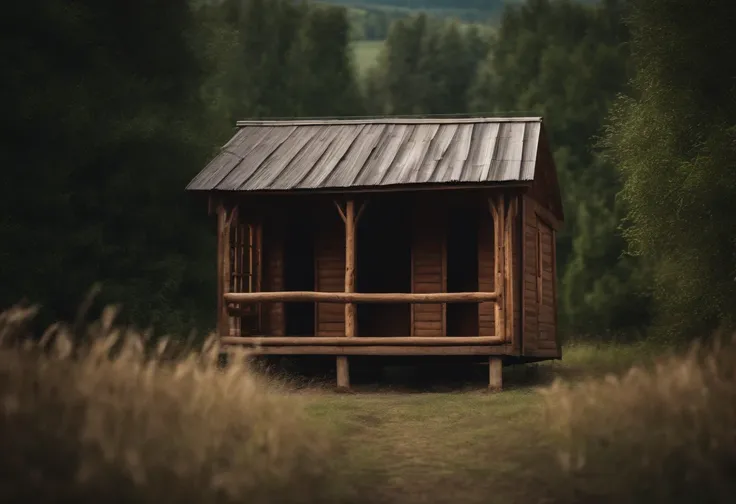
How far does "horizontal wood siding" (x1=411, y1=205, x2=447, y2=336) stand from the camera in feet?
64.5

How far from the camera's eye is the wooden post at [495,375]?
17.6 metres

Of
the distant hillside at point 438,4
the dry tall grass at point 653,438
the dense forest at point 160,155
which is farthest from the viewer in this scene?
the distant hillside at point 438,4

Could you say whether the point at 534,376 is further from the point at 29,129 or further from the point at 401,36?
the point at 401,36

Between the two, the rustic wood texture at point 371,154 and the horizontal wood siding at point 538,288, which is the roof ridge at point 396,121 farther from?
the horizontal wood siding at point 538,288

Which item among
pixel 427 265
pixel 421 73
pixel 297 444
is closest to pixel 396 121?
pixel 427 265

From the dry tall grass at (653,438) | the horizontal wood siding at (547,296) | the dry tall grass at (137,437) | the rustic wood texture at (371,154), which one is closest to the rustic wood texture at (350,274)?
the rustic wood texture at (371,154)

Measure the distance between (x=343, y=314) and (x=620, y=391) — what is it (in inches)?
395

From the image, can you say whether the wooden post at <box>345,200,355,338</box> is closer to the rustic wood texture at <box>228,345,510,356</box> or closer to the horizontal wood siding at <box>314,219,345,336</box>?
the rustic wood texture at <box>228,345,510,356</box>

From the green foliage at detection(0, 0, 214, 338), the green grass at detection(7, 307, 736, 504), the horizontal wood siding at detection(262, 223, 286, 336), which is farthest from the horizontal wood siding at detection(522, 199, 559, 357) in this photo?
the green foliage at detection(0, 0, 214, 338)

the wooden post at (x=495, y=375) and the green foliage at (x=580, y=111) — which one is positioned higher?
the green foliage at (x=580, y=111)

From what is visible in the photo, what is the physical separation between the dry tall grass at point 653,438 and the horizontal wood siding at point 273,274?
9892 millimetres

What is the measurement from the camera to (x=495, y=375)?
1773cm

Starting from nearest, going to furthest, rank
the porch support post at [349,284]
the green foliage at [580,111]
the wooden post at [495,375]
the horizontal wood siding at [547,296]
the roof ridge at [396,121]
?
the wooden post at [495,375], the porch support post at [349,284], the roof ridge at [396,121], the horizontal wood siding at [547,296], the green foliage at [580,111]

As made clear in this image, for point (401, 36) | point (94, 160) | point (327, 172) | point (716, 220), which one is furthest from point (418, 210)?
point (401, 36)
